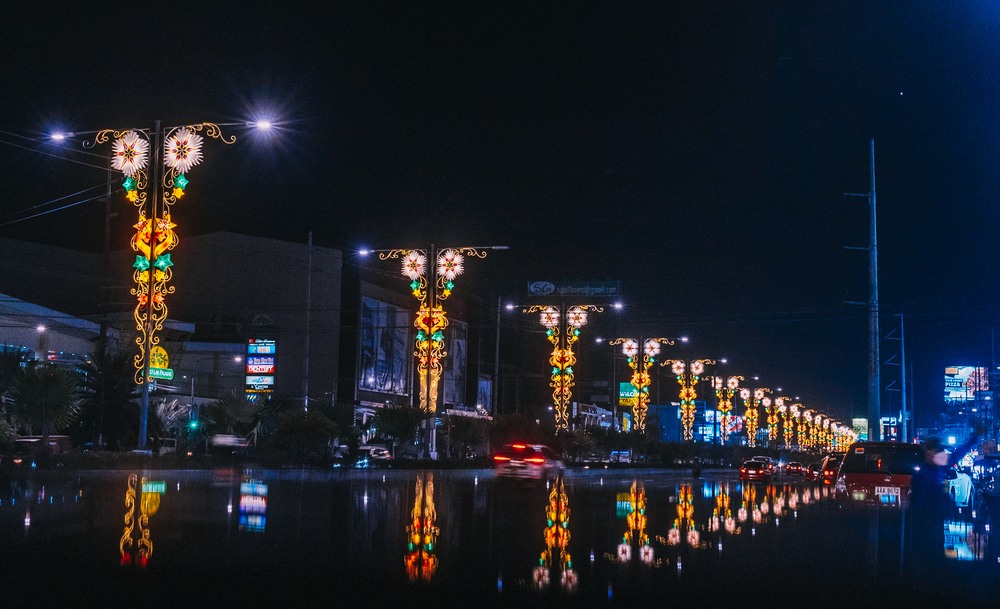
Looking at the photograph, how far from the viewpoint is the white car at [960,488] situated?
74.6 ft

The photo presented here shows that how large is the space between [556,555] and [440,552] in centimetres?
132

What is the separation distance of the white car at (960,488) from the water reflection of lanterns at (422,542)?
36.8ft

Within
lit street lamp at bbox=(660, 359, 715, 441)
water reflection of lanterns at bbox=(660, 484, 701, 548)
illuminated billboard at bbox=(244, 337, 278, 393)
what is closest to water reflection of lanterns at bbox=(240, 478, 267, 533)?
water reflection of lanterns at bbox=(660, 484, 701, 548)

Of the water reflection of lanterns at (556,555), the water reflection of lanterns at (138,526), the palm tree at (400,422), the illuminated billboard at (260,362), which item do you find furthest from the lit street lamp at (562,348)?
the water reflection of lanterns at (556,555)

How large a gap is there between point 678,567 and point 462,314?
283ft

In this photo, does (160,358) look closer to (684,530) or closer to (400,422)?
(400,422)

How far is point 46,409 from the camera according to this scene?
30938 millimetres

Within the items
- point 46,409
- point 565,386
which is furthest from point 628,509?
point 565,386

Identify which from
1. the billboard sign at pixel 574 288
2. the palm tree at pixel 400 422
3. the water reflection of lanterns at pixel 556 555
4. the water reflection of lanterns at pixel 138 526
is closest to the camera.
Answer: the water reflection of lanterns at pixel 556 555

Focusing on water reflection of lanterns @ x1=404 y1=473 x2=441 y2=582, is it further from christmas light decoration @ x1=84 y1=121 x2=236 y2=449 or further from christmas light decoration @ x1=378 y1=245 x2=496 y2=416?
christmas light decoration @ x1=378 y1=245 x2=496 y2=416

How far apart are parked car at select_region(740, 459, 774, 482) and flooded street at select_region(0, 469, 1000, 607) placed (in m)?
30.1

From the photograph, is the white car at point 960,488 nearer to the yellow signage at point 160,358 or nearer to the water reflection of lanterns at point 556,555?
the water reflection of lanterns at point 556,555

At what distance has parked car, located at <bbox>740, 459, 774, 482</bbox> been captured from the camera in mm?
50562

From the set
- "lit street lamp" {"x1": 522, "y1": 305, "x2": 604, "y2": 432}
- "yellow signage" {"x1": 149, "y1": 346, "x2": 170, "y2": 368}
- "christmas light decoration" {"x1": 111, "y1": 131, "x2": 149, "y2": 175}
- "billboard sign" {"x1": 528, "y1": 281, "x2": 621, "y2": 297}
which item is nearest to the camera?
"christmas light decoration" {"x1": 111, "y1": 131, "x2": 149, "y2": 175}
